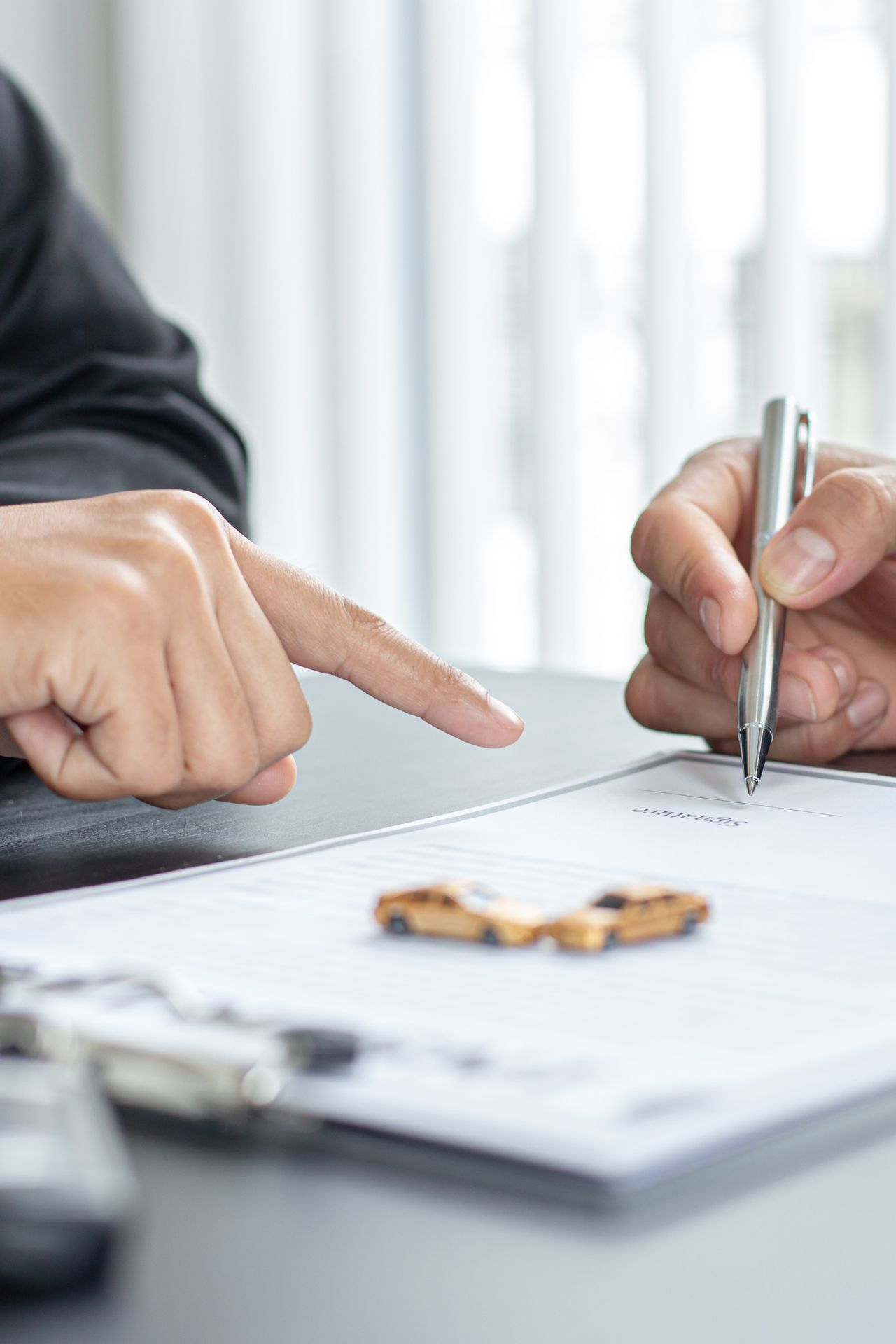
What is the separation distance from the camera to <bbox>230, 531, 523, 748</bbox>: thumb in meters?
0.56

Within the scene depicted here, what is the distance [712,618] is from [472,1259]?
0.47 meters

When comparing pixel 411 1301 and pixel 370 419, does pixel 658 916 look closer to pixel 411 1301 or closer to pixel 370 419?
pixel 411 1301

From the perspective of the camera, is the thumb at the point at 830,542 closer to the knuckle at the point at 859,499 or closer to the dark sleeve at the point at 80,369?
the knuckle at the point at 859,499

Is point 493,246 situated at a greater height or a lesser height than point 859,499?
greater

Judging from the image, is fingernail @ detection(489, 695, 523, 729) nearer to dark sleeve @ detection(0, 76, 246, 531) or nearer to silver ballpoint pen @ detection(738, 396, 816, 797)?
silver ballpoint pen @ detection(738, 396, 816, 797)

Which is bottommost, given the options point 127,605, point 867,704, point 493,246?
point 867,704

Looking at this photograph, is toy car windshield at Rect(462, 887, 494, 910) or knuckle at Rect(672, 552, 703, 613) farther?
knuckle at Rect(672, 552, 703, 613)

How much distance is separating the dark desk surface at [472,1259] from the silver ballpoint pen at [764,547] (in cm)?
33

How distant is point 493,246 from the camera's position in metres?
2.04

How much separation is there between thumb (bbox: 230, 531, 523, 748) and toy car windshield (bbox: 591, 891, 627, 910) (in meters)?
0.20

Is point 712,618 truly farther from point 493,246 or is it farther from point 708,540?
point 493,246

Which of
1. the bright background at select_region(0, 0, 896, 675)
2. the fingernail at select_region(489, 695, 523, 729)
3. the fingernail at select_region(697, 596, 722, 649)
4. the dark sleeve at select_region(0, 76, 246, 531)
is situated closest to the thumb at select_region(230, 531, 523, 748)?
the fingernail at select_region(489, 695, 523, 729)
